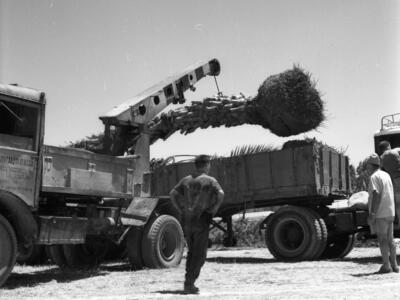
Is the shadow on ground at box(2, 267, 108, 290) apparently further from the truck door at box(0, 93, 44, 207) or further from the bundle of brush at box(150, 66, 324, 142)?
the bundle of brush at box(150, 66, 324, 142)

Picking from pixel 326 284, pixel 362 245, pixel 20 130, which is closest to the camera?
pixel 326 284

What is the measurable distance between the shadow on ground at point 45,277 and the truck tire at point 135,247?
57 cm

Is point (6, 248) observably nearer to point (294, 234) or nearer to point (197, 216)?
point (197, 216)

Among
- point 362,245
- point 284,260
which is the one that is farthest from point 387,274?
point 362,245

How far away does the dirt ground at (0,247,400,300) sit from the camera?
21.2 ft

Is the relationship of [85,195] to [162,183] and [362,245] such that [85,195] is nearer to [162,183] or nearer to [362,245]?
[162,183]

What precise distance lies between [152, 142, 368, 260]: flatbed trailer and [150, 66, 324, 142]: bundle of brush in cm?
54

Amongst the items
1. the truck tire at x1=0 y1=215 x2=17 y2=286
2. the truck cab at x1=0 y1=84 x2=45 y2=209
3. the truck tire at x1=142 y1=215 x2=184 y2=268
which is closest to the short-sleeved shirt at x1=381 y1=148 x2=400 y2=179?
the truck tire at x1=142 y1=215 x2=184 y2=268

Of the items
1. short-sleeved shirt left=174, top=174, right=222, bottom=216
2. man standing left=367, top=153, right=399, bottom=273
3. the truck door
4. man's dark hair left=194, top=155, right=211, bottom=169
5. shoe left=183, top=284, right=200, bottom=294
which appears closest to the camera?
shoe left=183, top=284, right=200, bottom=294

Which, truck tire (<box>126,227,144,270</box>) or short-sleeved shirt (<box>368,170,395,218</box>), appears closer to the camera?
short-sleeved shirt (<box>368,170,395,218</box>)

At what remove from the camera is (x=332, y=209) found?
39.4ft

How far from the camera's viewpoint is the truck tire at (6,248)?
7.22 metres

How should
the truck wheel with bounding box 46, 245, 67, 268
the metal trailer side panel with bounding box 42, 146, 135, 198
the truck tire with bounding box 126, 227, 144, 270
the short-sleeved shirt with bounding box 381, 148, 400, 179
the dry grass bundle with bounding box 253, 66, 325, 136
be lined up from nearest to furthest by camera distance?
the metal trailer side panel with bounding box 42, 146, 135, 198, the short-sleeved shirt with bounding box 381, 148, 400, 179, the truck tire with bounding box 126, 227, 144, 270, the truck wheel with bounding box 46, 245, 67, 268, the dry grass bundle with bounding box 253, 66, 325, 136

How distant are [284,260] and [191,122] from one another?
3.60 m
